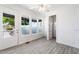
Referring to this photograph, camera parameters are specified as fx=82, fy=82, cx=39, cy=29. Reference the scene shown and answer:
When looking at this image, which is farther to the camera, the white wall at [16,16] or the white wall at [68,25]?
the white wall at [68,25]

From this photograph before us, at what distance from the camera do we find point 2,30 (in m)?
3.76

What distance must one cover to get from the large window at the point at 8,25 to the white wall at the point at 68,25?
2.90 meters

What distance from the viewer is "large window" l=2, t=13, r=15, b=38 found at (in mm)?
3927

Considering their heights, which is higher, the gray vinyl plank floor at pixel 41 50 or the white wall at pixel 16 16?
the white wall at pixel 16 16

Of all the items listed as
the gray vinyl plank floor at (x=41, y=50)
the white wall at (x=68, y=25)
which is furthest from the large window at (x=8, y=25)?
the white wall at (x=68, y=25)

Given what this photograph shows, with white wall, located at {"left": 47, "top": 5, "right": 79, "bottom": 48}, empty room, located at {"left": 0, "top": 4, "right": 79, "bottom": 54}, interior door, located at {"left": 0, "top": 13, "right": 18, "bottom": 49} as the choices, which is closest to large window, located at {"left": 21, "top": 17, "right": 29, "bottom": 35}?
empty room, located at {"left": 0, "top": 4, "right": 79, "bottom": 54}

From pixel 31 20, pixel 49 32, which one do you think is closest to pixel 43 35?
pixel 49 32

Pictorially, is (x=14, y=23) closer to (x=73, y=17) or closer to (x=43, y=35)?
(x=73, y=17)

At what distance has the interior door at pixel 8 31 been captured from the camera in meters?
3.84

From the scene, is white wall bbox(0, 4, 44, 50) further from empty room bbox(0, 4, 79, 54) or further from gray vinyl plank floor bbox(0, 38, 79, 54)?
gray vinyl plank floor bbox(0, 38, 79, 54)

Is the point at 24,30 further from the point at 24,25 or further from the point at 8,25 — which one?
the point at 8,25

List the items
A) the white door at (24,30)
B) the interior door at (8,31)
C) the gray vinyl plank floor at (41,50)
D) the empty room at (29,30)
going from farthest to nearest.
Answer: the white door at (24,30), the interior door at (8,31), the empty room at (29,30), the gray vinyl plank floor at (41,50)

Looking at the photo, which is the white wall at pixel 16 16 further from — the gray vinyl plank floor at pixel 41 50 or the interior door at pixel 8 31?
the gray vinyl plank floor at pixel 41 50

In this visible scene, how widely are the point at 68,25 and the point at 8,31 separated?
10.7 feet
